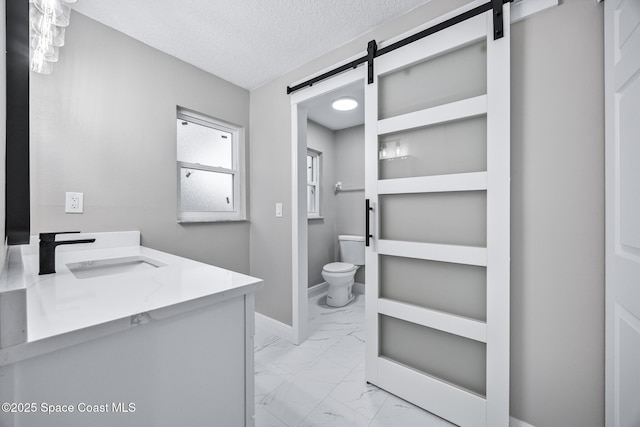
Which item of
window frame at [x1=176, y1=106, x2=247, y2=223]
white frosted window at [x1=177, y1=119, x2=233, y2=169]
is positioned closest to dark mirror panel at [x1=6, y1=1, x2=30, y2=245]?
window frame at [x1=176, y1=106, x2=247, y2=223]

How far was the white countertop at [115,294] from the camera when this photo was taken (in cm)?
50

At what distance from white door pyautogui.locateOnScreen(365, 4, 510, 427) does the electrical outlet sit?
1.78 m

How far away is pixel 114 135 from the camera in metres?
1.67

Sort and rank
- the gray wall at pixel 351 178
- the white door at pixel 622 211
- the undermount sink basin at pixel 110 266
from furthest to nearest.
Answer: the gray wall at pixel 351 178 → the undermount sink basin at pixel 110 266 → the white door at pixel 622 211

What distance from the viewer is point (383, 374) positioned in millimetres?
1555

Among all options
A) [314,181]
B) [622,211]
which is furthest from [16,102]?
[314,181]

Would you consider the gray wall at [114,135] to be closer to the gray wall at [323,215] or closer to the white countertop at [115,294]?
the white countertop at [115,294]

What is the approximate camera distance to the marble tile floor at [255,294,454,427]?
1.32 meters

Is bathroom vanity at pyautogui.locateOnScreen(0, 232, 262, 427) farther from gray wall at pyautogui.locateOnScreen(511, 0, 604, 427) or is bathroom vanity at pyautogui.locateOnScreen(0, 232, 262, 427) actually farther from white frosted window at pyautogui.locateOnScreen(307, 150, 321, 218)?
white frosted window at pyautogui.locateOnScreen(307, 150, 321, 218)

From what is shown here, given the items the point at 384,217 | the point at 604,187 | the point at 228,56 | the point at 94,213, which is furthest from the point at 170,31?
the point at 604,187

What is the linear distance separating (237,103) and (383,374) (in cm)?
254

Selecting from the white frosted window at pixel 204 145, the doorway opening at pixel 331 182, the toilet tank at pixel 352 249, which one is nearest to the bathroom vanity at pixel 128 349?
the white frosted window at pixel 204 145

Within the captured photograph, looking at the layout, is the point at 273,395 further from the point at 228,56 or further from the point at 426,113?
the point at 228,56

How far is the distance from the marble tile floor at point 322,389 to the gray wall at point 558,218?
1.86ft
